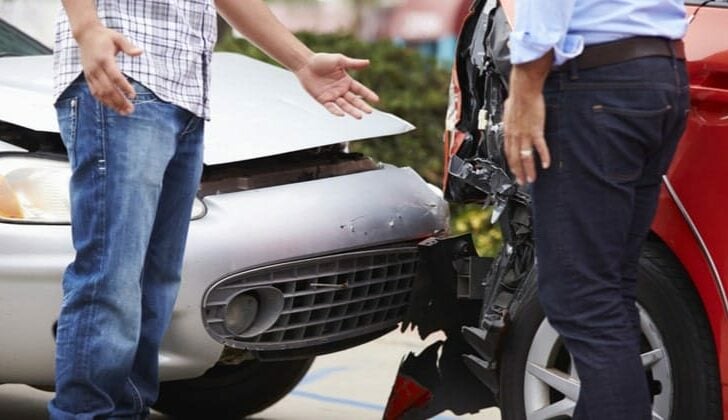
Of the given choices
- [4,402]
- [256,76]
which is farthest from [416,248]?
[4,402]

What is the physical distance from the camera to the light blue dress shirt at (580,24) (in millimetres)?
2854

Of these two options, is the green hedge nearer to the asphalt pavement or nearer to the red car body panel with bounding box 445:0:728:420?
the asphalt pavement

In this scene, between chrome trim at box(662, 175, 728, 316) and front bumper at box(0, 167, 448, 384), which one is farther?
front bumper at box(0, 167, 448, 384)

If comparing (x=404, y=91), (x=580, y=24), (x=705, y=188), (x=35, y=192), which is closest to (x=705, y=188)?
(x=705, y=188)

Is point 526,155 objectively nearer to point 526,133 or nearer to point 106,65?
point 526,133

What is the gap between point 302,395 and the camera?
18.3ft

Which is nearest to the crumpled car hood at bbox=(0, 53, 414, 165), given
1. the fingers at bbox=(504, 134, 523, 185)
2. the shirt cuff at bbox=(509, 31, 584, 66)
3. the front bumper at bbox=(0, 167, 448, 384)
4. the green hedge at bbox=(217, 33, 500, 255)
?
the front bumper at bbox=(0, 167, 448, 384)

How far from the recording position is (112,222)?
3350 millimetres

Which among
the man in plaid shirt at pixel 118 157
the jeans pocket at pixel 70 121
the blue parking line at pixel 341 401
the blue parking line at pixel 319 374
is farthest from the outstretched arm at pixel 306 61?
the blue parking line at pixel 319 374

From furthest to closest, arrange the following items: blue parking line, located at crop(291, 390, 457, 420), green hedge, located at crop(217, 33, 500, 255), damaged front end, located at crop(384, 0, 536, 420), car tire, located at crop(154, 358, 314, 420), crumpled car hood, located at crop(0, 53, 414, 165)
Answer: green hedge, located at crop(217, 33, 500, 255), blue parking line, located at crop(291, 390, 457, 420), car tire, located at crop(154, 358, 314, 420), crumpled car hood, located at crop(0, 53, 414, 165), damaged front end, located at crop(384, 0, 536, 420)

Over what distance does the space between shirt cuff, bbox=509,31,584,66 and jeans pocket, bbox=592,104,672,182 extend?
0.39ft

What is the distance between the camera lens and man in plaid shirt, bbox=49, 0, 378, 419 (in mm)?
3322

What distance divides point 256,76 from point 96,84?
5.54 ft

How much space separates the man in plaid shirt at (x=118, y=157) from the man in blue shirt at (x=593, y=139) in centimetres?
83
